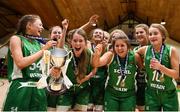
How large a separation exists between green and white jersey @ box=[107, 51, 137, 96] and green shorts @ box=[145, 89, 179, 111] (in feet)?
1.04

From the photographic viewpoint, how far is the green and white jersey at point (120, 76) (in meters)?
3.91

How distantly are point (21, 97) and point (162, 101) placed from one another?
5.34 feet

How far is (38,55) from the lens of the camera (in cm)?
303

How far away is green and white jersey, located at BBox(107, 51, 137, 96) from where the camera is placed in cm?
391

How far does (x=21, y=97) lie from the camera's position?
123 inches

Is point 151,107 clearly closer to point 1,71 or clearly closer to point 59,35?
point 59,35

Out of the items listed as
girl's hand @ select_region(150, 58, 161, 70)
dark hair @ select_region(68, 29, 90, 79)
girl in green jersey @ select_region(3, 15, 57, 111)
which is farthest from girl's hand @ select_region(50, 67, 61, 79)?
girl's hand @ select_region(150, 58, 161, 70)

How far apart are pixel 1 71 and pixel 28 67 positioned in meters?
12.0

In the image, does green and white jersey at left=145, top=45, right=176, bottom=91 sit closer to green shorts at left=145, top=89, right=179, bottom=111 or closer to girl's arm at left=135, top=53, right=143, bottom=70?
green shorts at left=145, top=89, right=179, bottom=111

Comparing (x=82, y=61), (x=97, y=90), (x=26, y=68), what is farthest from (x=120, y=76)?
(x=26, y=68)

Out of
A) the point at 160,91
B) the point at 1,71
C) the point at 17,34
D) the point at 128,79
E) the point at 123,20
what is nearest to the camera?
the point at 17,34

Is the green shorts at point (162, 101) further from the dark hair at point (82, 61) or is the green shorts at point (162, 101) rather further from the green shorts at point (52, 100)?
the green shorts at point (52, 100)

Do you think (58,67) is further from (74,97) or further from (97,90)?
(97,90)


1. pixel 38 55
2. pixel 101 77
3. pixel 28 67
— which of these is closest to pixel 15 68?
pixel 28 67
